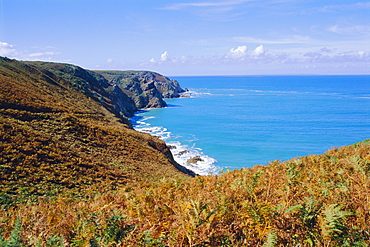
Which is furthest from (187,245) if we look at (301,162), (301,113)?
(301,113)

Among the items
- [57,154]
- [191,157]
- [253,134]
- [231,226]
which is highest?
[231,226]

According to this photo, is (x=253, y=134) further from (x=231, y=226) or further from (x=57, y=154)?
(x=231, y=226)

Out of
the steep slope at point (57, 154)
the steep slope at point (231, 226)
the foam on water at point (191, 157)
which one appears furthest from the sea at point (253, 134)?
the steep slope at point (231, 226)

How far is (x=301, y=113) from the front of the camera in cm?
10112

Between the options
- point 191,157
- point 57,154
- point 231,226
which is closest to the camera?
point 231,226

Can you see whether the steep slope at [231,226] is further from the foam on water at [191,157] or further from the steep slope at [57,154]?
the foam on water at [191,157]

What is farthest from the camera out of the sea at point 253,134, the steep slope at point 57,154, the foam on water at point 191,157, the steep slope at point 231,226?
the sea at point 253,134

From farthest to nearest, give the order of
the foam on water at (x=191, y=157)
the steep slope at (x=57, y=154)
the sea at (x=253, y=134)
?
the sea at (x=253, y=134) < the foam on water at (x=191, y=157) < the steep slope at (x=57, y=154)

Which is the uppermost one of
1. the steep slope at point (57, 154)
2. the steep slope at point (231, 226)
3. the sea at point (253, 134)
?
the steep slope at point (231, 226)

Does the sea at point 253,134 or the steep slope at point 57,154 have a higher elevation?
the steep slope at point 57,154

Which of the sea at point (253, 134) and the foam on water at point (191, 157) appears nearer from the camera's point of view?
the foam on water at point (191, 157)

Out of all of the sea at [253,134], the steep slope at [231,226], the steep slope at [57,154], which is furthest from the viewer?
the sea at [253,134]

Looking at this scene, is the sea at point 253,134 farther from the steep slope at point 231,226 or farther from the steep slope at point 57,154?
the steep slope at point 231,226

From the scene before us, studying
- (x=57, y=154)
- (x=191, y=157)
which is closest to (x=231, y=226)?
(x=57, y=154)
